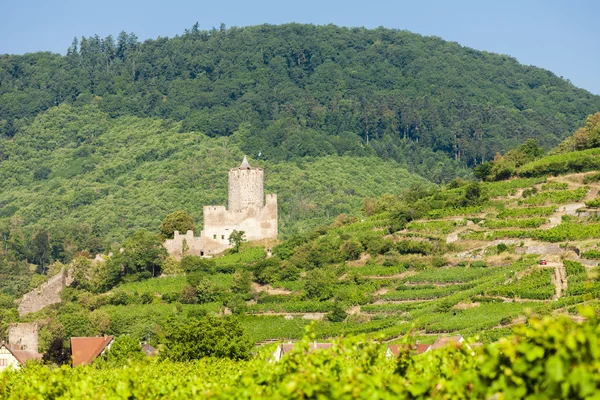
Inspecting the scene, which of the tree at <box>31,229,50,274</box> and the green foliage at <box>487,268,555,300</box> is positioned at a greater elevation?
the green foliage at <box>487,268,555,300</box>

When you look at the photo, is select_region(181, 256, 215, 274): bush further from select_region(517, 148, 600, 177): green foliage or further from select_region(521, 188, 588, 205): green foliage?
select_region(517, 148, 600, 177): green foliage

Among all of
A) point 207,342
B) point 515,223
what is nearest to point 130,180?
point 515,223

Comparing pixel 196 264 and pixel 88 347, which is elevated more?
pixel 196 264

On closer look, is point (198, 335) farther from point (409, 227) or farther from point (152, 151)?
point (152, 151)

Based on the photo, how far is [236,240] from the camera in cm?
6881

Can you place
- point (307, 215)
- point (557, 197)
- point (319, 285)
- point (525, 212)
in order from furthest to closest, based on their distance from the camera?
1. point (307, 215)
2. point (557, 197)
3. point (525, 212)
4. point (319, 285)

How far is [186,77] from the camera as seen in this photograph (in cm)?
14612

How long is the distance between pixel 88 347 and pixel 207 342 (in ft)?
22.8

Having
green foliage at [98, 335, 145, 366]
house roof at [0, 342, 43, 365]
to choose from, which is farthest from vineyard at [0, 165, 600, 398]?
house roof at [0, 342, 43, 365]

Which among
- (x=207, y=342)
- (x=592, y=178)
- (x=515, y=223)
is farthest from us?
(x=592, y=178)

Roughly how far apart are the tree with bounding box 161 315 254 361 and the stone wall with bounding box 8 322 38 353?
33.3 feet

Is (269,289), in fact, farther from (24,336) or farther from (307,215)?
(307,215)

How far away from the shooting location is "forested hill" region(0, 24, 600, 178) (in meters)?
124

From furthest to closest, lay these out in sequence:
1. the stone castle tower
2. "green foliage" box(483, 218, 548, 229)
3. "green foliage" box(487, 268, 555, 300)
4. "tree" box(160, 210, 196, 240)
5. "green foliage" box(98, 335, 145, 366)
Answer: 1. the stone castle tower
2. "tree" box(160, 210, 196, 240)
3. "green foliage" box(483, 218, 548, 229)
4. "green foliage" box(487, 268, 555, 300)
5. "green foliage" box(98, 335, 145, 366)
